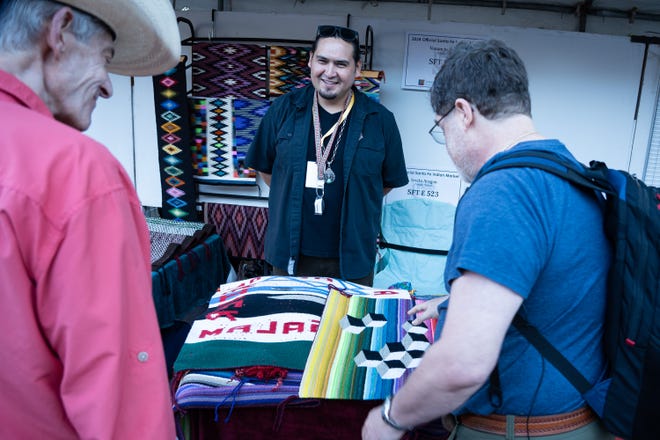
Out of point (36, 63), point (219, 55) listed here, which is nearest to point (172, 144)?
point (219, 55)

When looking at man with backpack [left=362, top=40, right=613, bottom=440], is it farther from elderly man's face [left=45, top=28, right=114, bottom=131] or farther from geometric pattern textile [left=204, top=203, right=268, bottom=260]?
geometric pattern textile [left=204, top=203, right=268, bottom=260]

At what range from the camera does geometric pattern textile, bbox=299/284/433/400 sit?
50.6 inches

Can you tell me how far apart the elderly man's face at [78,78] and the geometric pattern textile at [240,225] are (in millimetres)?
2857

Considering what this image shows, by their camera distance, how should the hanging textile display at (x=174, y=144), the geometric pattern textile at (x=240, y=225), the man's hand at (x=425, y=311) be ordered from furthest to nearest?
the geometric pattern textile at (x=240, y=225) → the hanging textile display at (x=174, y=144) → the man's hand at (x=425, y=311)

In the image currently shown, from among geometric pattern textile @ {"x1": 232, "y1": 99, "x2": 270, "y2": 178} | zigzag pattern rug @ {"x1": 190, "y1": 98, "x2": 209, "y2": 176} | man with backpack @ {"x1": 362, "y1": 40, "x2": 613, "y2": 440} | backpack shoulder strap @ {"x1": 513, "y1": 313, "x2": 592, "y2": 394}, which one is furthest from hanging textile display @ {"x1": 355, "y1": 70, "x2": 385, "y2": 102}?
backpack shoulder strap @ {"x1": 513, "y1": 313, "x2": 592, "y2": 394}

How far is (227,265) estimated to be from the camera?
384cm

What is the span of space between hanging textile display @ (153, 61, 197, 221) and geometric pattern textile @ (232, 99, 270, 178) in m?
0.37

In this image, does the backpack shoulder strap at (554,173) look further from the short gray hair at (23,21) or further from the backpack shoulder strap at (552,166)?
the short gray hair at (23,21)

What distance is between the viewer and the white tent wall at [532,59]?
3334 mm

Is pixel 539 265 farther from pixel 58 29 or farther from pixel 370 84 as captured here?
pixel 370 84

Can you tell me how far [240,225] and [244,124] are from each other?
2.70 feet

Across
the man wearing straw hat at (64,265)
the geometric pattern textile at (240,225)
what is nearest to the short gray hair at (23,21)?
the man wearing straw hat at (64,265)

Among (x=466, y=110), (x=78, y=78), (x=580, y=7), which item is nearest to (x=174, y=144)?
(x=78, y=78)

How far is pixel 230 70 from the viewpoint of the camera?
136 inches
